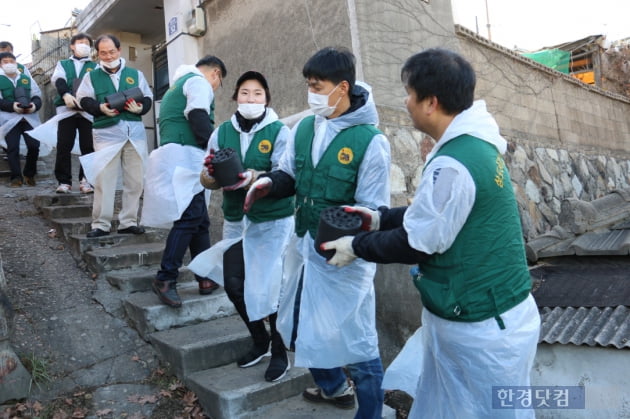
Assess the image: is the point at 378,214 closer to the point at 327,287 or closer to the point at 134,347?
the point at 327,287

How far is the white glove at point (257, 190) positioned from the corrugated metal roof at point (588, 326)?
224 centimetres

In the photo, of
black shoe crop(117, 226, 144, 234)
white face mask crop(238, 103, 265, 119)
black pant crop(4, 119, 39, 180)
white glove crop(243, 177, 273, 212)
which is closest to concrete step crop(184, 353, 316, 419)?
white glove crop(243, 177, 273, 212)

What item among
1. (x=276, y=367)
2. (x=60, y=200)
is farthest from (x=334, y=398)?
(x=60, y=200)

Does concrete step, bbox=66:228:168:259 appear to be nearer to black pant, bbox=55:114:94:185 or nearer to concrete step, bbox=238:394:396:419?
black pant, bbox=55:114:94:185

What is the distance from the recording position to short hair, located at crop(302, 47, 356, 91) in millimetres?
2348

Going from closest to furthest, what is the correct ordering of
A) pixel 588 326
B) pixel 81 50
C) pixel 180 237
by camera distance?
pixel 588 326 < pixel 180 237 < pixel 81 50

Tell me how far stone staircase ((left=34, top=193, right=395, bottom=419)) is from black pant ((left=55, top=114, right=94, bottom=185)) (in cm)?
89

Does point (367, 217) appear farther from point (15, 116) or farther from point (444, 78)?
point (15, 116)

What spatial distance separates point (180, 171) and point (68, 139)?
263 cm

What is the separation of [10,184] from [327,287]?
6.04 metres

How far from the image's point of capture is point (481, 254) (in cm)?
158

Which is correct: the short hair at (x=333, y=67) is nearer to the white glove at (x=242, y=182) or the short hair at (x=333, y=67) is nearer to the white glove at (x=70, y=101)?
the white glove at (x=242, y=182)

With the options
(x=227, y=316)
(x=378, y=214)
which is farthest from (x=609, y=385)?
(x=227, y=316)

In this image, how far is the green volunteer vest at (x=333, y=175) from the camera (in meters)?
2.30
